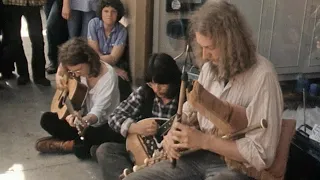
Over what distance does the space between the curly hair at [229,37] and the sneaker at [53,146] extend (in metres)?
1.24

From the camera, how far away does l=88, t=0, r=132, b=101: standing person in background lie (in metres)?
3.25

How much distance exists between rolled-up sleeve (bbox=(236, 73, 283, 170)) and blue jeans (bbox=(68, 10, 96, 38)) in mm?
2060

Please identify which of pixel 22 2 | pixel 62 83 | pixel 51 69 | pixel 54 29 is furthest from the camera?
pixel 51 69

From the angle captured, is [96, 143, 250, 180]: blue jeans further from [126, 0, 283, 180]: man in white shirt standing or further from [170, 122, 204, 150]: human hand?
[170, 122, 204, 150]: human hand

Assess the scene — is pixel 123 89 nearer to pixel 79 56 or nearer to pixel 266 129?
pixel 79 56

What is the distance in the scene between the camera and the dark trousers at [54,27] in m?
3.79

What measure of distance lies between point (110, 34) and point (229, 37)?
167cm

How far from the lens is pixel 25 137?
9.76 ft

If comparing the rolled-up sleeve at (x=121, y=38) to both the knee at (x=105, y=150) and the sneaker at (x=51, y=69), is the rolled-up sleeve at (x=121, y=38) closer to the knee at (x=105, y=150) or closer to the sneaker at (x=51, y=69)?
the sneaker at (x=51, y=69)

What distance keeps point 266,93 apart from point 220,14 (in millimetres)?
309

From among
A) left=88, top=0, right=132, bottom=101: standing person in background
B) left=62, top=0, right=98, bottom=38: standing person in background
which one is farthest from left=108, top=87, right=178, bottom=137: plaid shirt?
left=62, top=0, right=98, bottom=38: standing person in background

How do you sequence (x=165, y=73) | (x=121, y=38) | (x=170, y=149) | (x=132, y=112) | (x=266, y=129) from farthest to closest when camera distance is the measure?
1. (x=121, y=38)
2. (x=132, y=112)
3. (x=165, y=73)
4. (x=170, y=149)
5. (x=266, y=129)

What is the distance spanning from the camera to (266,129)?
1714 mm

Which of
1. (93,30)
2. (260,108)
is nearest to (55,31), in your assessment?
(93,30)
